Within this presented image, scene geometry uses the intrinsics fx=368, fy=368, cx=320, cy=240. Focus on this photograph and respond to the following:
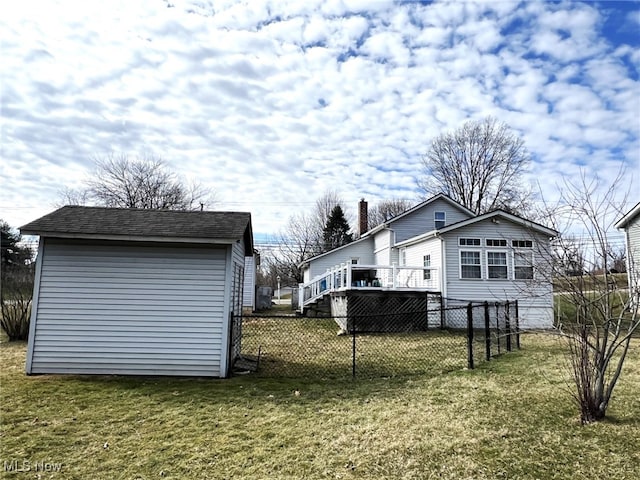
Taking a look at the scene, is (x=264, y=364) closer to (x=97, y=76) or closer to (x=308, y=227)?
(x=97, y=76)

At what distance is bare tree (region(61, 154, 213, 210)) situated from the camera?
2945 cm

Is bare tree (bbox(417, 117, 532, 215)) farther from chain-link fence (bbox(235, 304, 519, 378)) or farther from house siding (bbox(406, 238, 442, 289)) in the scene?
chain-link fence (bbox(235, 304, 519, 378))

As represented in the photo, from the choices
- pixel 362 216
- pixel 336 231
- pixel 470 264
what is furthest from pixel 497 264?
pixel 336 231

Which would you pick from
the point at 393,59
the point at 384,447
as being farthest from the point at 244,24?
the point at 384,447

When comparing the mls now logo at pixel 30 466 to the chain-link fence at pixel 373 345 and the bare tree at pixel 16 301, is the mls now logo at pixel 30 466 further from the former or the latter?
the bare tree at pixel 16 301

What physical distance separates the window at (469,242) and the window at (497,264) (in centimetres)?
69

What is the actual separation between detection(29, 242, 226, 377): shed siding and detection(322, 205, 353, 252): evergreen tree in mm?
32150

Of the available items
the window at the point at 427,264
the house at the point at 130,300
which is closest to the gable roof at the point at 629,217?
the window at the point at 427,264

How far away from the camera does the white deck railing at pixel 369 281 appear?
13898 millimetres

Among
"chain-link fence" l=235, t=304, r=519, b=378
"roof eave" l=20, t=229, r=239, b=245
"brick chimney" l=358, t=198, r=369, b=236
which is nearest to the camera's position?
"roof eave" l=20, t=229, r=239, b=245

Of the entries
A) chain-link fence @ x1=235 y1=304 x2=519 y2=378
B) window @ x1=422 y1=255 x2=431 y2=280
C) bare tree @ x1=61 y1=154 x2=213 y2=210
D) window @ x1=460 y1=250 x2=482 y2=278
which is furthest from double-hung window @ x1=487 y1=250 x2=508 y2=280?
bare tree @ x1=61 y1=154 x2=213 y2=210

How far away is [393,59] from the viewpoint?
8.83 m

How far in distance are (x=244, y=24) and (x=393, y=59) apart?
358 cm

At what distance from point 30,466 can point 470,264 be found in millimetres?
14050
